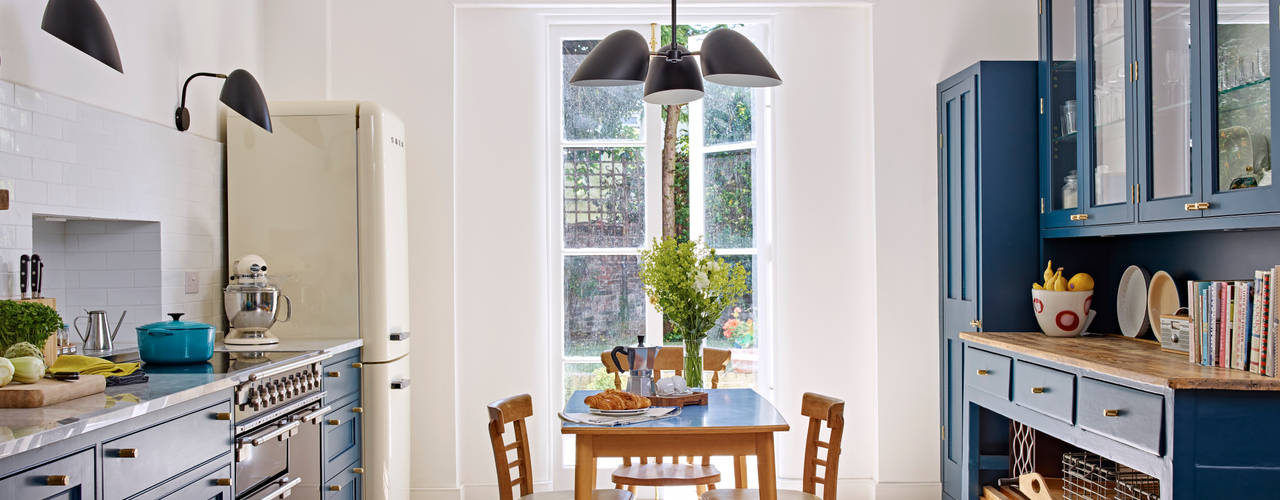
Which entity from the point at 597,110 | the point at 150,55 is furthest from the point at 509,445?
the point at 597,110

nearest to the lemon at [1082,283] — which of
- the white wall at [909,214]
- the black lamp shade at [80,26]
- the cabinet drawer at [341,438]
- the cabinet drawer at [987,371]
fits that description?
the cabinet drawer at [987,371]

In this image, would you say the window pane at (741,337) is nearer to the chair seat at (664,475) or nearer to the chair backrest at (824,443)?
the chair seat at (664,475)

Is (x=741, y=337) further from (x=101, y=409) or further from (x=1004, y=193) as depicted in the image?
(x=101, y=409)

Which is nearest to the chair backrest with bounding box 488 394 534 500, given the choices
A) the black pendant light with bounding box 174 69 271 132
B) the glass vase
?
the glass vase

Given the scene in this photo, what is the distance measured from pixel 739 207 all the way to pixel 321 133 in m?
2.23

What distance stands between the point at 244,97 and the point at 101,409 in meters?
1.72

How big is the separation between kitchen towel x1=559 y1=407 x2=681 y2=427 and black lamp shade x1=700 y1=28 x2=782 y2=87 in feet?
3.80

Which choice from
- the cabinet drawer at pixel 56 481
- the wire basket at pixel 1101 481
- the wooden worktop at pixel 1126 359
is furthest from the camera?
the wire basket at pixel 1101 481

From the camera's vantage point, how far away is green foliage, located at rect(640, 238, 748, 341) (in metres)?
3.12

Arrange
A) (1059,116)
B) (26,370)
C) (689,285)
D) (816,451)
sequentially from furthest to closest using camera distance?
(1059,116) < (689,285) < (816,451) < (26,370)

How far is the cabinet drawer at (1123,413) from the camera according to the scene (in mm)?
2430

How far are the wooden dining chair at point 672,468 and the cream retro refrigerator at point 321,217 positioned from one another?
1129mm

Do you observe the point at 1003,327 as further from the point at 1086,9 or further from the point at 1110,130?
the point at 1086,9

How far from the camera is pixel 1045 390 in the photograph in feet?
10.2
